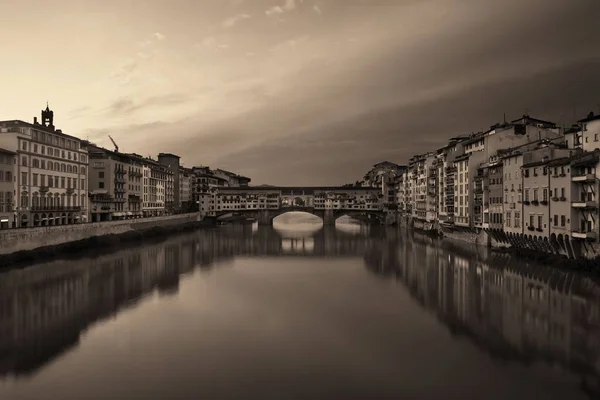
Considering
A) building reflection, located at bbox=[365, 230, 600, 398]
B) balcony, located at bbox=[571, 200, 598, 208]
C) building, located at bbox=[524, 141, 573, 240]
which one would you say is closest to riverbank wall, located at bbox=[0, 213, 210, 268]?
building reflection, located at bbox=[365, 230, 600, 398]

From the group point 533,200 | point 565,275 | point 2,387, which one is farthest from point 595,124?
point 2,387

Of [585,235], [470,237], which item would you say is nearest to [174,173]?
[470,237]

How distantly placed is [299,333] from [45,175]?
27582 millimetres

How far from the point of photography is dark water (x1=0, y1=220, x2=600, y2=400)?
436 inches

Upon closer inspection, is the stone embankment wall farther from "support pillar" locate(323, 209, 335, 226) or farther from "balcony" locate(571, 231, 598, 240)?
"balcony" locate(571, 231, 598, 240)

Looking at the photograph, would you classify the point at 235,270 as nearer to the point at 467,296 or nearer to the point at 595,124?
the point at 467,296

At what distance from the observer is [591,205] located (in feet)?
73.4

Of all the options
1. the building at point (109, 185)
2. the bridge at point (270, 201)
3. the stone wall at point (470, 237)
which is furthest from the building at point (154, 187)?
the stone wall at point (470, 237)

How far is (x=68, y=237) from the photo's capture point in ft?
109

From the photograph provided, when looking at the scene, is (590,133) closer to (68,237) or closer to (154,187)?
(68,237)

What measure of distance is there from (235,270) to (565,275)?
59.8ft

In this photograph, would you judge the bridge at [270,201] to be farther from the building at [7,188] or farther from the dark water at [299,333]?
the dark water at [299,333]

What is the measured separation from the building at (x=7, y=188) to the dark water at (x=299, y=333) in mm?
5600

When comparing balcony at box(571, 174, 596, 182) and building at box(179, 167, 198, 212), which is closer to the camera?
balcony at box(571, 174, 596, 182)
